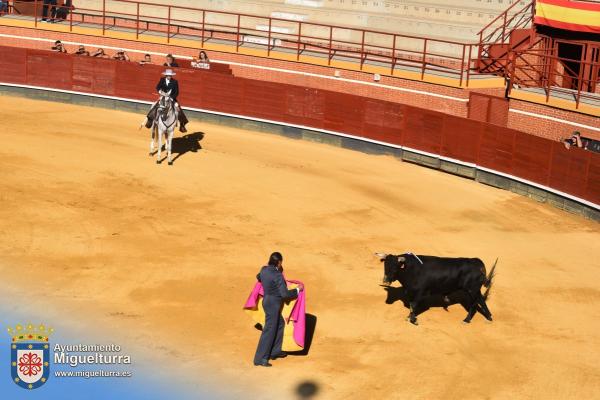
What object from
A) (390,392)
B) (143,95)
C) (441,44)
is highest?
(441,44)

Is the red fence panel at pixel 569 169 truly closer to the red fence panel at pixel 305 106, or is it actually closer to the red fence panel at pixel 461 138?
the red fence panel at pixel 461 138

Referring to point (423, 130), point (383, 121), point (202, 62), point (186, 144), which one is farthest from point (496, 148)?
point (202, 62)

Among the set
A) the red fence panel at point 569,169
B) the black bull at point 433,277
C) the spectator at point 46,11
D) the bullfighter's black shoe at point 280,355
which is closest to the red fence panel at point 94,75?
the spectator at point 46,11

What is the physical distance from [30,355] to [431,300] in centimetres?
649

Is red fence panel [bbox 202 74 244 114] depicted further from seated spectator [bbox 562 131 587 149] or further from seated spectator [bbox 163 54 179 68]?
seated spectator [bbox 562 131 587 149]

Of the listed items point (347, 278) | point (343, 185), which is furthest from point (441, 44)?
point (347, 278)

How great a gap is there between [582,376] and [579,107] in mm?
12644

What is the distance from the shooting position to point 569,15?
31266 millimetres

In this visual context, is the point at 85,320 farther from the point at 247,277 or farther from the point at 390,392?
the point at 390,392

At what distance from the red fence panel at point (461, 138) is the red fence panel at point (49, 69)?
40.1ft

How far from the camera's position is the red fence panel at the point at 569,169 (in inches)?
864

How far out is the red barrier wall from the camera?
75.2 feet

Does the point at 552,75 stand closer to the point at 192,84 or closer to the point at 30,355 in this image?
the point at 192,84

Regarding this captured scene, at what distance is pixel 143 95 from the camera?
29.7 metres
